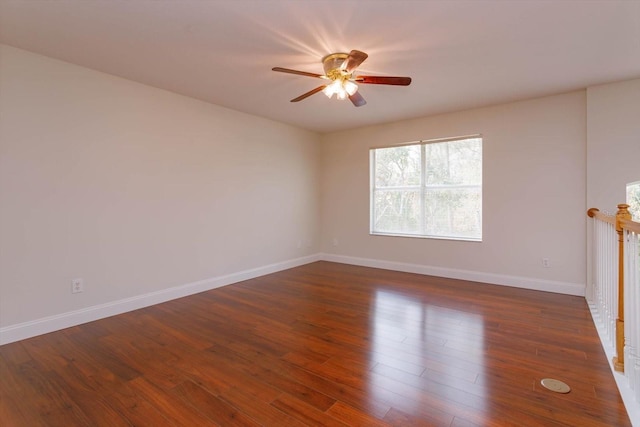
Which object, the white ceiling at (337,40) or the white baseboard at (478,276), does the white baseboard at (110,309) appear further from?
the white ceiling at (337,40)

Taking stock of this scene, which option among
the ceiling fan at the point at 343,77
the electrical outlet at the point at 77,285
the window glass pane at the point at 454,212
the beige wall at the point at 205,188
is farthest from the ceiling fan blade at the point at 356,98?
the electrical outlet at the point at 77,285

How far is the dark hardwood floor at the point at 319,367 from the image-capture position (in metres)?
1.70

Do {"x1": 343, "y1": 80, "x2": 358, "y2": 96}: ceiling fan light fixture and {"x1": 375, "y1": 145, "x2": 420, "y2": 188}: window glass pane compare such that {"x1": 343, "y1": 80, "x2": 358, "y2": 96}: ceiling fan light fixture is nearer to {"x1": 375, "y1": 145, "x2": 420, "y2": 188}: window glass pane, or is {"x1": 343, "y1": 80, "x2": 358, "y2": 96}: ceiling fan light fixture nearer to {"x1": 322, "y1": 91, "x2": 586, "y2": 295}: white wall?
{"x1": 322, "y1": 91, "x2": 586, "y2": 295}: white wall

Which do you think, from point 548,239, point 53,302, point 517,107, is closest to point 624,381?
point 548,239

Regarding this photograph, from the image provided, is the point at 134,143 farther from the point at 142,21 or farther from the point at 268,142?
the point at 268,142

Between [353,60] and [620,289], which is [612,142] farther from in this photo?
[353,60]

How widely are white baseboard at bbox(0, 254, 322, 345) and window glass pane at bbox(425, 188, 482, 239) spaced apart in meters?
2.78

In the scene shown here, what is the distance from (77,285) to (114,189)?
98cm

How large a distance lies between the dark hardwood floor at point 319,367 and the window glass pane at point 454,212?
4.13 feet

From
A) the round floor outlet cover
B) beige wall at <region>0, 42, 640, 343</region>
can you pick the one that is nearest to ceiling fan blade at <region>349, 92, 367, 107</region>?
beige wall at <region>0, 42, 640, 343</region>

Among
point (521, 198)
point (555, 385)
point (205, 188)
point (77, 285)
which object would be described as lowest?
point (555, 385)

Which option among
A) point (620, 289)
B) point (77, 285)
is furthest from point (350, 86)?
point (77, 285)

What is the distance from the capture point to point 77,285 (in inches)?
116

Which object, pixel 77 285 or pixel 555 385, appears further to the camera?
pixel 77 285
